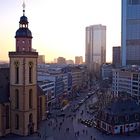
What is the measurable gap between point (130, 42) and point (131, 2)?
63.2 ft

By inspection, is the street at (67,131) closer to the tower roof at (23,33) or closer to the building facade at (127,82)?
the tower roof at (23,33)

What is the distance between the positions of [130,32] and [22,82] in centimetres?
10619

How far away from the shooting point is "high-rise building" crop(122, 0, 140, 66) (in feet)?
521

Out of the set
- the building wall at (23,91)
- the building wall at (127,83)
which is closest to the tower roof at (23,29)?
the building wall at (23,91)

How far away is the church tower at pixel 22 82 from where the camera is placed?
65.3 m

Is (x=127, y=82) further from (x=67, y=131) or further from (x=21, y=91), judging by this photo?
(x=21, y=91)

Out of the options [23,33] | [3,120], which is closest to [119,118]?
[3,120]

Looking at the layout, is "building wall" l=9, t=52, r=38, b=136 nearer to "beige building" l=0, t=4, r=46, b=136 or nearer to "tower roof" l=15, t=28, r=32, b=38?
"beige building" l=0, t=4, r=46, b=136

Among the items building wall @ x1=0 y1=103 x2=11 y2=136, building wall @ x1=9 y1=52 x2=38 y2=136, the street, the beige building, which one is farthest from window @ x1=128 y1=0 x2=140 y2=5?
building wall @ x1=0 y1=103 x2=11 y2=136

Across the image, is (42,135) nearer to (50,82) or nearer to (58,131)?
(58,131)

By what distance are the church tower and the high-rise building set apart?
10032 cm

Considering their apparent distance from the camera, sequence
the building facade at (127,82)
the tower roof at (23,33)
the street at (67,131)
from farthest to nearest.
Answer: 1. the building facade at (127,82)
2. the tower roof at (23,33)
3. the street at (67,131)

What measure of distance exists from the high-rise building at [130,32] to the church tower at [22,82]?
100m

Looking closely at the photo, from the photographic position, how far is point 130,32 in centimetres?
16250
